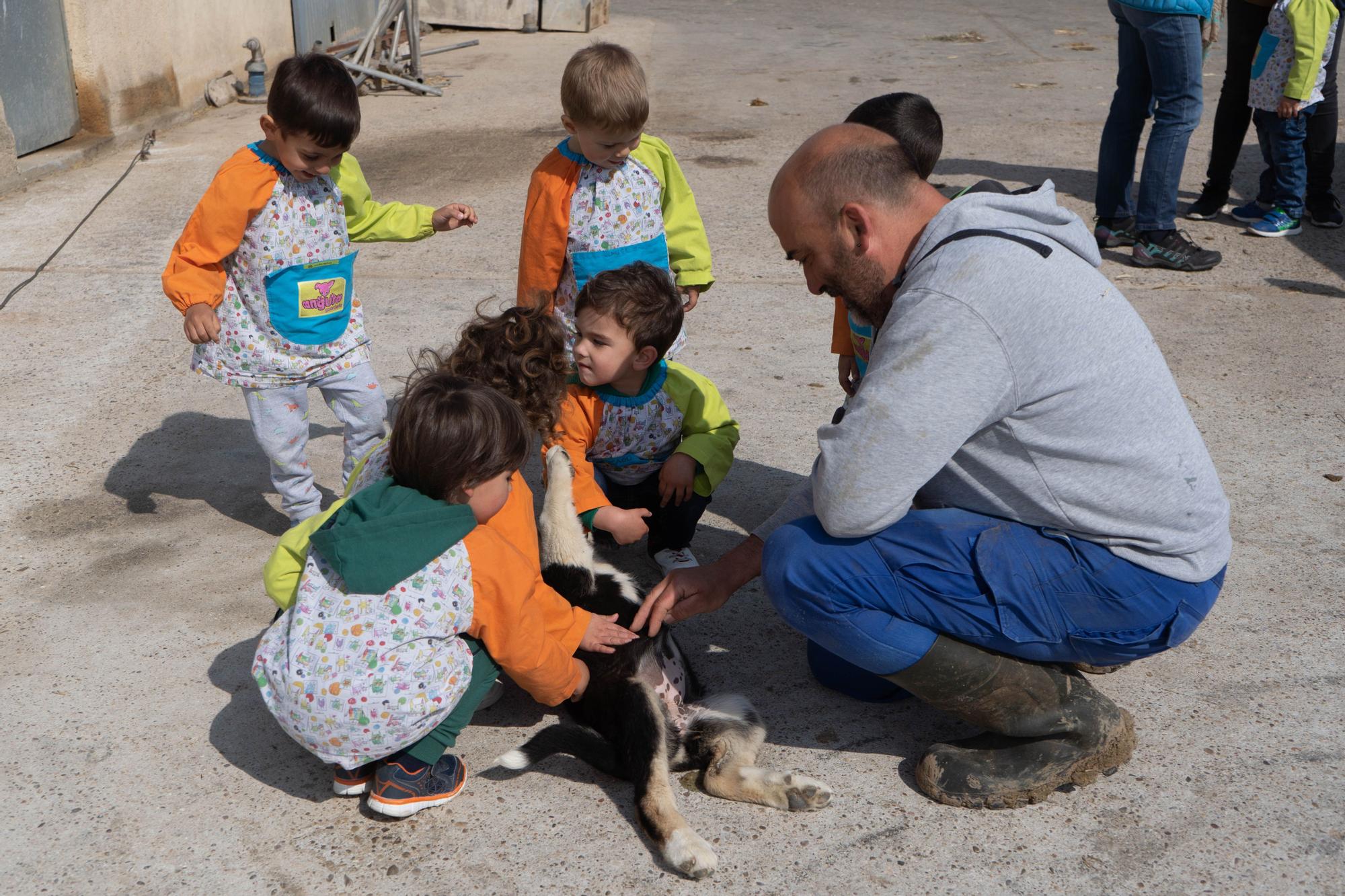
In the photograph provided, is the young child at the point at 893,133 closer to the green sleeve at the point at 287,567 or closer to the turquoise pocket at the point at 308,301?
the turquoise pocket at the point at 308,301

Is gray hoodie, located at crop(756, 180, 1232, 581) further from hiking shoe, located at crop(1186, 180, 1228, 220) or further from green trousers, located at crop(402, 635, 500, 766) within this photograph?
hiking shoe, located at crop(1186, 180, 1228, 220)

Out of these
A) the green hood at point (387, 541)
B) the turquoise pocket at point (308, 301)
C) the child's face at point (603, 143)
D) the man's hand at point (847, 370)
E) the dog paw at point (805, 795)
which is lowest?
the dog paw at point (805, 795)

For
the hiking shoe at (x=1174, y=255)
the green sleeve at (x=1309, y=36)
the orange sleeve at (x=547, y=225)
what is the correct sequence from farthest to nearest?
the hiking shoe at (x=1174, y=255)
the green sleeve at (x=1309, y=36)
the orange sleeve at (x=547, y=225)

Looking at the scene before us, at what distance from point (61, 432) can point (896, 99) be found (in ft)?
10.6

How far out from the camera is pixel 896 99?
3.76m

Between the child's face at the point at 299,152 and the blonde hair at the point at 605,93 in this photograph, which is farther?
the blonde hair at the point at 605,93

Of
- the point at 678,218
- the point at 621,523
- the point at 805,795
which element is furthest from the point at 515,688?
the point at 678,218

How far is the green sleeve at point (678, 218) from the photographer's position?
155 inches

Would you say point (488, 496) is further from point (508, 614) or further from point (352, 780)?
point (352, 780)

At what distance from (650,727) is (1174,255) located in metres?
4.64

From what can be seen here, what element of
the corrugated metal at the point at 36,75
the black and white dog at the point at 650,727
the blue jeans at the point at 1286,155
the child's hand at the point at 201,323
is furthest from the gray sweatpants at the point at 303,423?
the blue jeans at the point at 1286,155

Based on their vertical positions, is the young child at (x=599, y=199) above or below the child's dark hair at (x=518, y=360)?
above

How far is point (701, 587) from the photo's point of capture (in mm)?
2795

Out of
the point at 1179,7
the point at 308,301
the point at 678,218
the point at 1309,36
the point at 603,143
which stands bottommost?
the point at 308,301
